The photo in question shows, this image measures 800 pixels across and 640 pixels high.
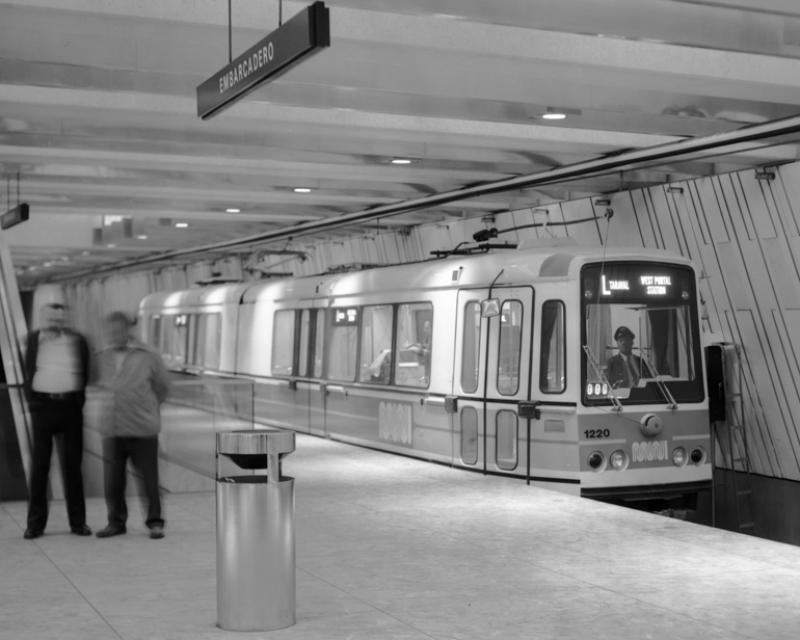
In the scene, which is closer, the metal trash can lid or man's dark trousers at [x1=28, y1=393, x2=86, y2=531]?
the metal trash can lid

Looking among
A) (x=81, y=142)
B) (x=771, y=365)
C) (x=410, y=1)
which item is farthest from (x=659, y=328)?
(x=81, y=142)

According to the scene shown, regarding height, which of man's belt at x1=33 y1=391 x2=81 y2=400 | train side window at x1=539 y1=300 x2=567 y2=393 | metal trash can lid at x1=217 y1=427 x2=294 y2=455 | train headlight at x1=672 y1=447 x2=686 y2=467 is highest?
train side window at x1=539 y1=300 x2=567 y2=393

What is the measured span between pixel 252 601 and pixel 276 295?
55.3 ft

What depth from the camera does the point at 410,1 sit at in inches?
351

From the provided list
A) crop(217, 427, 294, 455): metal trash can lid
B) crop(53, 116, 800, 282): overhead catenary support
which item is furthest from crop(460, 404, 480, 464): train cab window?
crop(217, 427, 294, 455): metal trash can lid

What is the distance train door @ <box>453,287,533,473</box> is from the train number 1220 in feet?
3.16

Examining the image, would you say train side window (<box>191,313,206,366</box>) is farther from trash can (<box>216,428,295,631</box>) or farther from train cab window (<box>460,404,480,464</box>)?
trash can (<box>216,428,295,631</box>)

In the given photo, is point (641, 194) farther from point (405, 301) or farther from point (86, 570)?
point (86, 570)

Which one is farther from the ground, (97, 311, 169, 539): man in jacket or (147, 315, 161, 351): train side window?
(147, 315, 161, 351): train side window

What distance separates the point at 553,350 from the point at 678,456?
191cm

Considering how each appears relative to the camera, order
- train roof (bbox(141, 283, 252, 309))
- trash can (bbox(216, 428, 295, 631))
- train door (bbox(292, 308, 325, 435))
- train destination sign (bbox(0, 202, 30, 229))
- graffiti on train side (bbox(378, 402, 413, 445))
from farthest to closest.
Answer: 1. train roof (bbox(141, 283, 252, 309))
2. train door (bbox(292, 308, 325, 435))
3. train destination sign (bbox(0, 202, 30, 229))
4. graffiti on train side (bbox(378, 402, 413, 445))
5. trash can (bbox(216, 428, 295, 631))

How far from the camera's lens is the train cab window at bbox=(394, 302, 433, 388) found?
16523 millimetres

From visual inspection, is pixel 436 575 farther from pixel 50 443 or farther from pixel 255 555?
pixel 50 443

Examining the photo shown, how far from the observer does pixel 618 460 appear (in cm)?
1353
